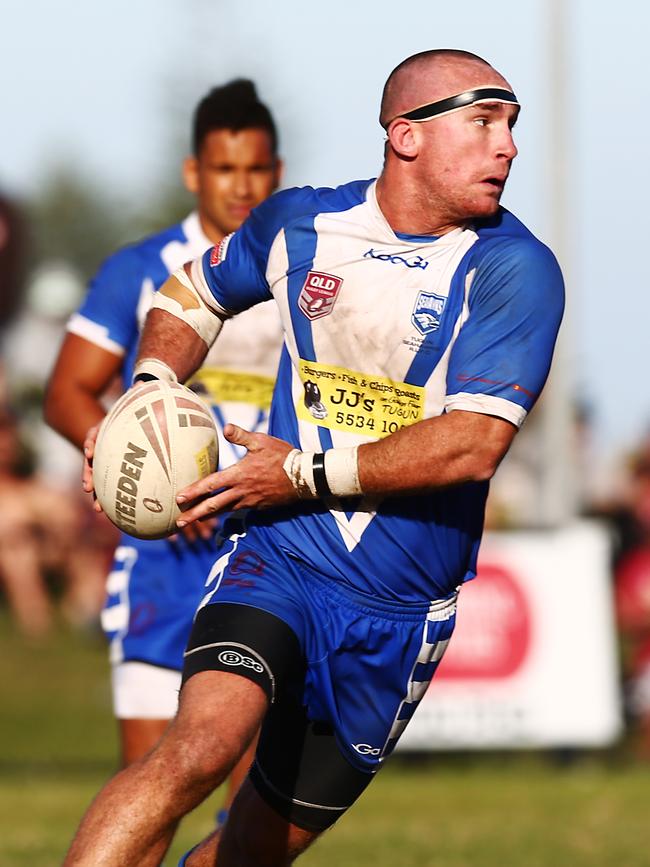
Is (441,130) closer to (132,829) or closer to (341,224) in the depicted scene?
(341,224)

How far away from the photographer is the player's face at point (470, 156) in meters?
4.80

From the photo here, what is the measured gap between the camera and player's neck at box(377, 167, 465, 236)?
4902 mm

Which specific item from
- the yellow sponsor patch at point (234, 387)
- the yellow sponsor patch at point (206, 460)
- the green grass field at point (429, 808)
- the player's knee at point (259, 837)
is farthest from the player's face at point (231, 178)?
the green grass field at point (429, 808)

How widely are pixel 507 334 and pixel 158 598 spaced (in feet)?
7.67

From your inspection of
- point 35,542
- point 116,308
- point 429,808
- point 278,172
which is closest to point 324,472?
point 116,308

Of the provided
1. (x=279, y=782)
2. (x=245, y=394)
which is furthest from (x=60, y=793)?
(x=279, y=782)

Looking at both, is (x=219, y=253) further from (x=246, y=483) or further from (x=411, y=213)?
(x=246, y=483)

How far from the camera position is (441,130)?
4.82 m

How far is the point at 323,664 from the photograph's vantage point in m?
4.86

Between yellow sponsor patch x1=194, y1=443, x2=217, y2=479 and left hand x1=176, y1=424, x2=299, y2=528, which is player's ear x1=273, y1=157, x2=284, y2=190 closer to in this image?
yellow sponsor patch x1=194, y1=443, x2=217, y2=479

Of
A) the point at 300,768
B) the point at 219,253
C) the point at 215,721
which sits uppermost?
the point at 219,253

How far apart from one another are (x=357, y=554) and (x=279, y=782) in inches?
29.6

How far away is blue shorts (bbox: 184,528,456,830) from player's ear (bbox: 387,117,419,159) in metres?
1.20

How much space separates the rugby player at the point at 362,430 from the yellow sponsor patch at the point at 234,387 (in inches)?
45.7
